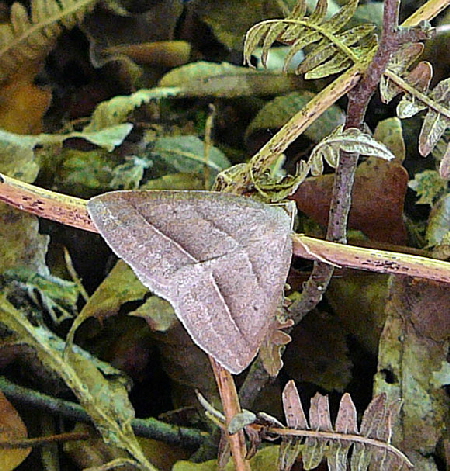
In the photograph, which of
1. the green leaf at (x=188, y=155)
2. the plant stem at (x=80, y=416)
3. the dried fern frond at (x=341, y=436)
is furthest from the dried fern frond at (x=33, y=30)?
the dried fern frond at (x=341, y=436)

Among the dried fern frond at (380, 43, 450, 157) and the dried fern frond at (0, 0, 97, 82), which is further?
the dried fern frond at (0, 0, 97, 82)

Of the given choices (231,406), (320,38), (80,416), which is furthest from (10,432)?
(320,38)

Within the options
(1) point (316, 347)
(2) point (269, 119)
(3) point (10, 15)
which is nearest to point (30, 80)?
(3) point (10, 15)

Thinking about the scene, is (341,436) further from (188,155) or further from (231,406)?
(188,155)

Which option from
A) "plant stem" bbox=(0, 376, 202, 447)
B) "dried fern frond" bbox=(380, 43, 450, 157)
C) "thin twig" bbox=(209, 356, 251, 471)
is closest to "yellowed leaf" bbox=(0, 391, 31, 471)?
"plant stem" bbox=(0, 376, 202, 447)

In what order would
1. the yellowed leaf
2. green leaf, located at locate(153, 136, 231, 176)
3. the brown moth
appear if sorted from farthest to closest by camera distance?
green leaf, located at locate(153, 136, 231, 176), the yellowed leaf, the brown moth

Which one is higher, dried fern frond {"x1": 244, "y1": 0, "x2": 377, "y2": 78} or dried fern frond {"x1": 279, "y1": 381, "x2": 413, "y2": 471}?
dried fern frond {"x1": 244, "y1": 0, "x2": 377, "y2": 78}

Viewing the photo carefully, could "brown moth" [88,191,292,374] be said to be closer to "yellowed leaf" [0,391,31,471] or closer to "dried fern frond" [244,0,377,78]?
"dried fern frond" [244,0,377,78]
